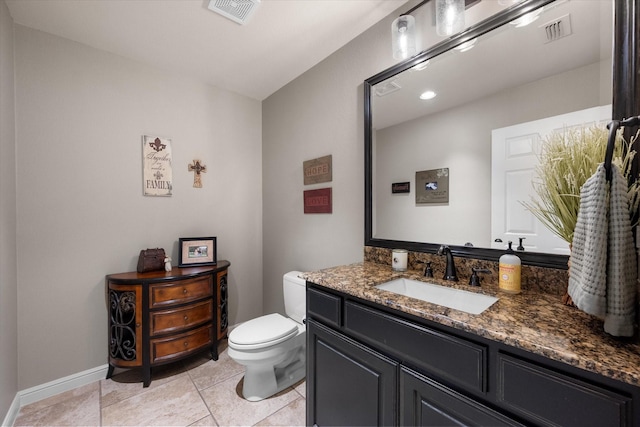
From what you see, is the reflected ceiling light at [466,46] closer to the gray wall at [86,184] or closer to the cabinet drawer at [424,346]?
the cabinet drawer at [424,346]

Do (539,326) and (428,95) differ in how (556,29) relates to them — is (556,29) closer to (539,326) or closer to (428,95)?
(428,95)

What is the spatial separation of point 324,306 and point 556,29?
159 centimetres

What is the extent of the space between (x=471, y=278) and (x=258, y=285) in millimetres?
2217

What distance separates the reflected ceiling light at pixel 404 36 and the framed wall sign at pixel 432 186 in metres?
0.69

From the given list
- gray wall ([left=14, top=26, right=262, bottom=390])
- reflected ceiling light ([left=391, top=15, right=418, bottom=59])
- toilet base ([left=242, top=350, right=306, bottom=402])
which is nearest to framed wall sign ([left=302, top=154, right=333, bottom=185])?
reflected ceiling light ([left=391, top=15, right=418, bottom=59])

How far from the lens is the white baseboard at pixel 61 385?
5.89 feet

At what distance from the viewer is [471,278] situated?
1267 millimetres

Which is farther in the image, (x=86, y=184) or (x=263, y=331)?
(x=86, y=184)

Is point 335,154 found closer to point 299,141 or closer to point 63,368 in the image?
point 299,141

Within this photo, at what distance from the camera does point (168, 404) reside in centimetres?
177

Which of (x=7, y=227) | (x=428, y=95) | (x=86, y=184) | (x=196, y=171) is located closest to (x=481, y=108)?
(x=428, y=95)

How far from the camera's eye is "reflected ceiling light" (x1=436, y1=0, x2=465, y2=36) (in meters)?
1.32

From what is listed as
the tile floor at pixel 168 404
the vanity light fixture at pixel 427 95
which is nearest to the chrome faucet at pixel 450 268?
the vanity light fixture at pixel 427 95

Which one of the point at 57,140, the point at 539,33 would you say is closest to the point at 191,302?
the point at 57,140
